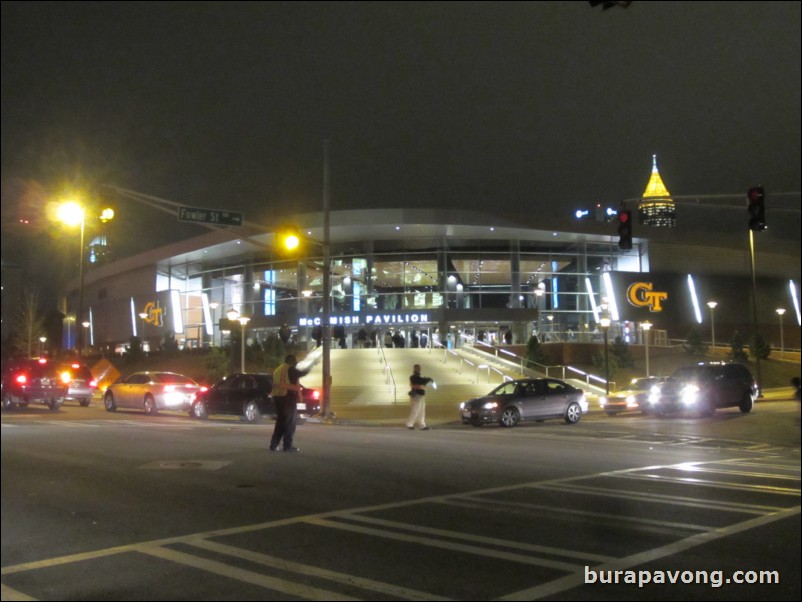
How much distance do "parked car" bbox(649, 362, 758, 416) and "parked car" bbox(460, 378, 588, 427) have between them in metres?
2.76

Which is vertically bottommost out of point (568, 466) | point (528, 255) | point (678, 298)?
point (568, 466)

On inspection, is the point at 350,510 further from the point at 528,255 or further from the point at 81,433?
the point at 528,255

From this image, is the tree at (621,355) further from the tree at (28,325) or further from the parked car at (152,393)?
the tree at (28,325)

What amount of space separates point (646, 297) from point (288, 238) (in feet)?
132

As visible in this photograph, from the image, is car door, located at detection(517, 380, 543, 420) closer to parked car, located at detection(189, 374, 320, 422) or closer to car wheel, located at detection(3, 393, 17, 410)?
parked car, located at detection(189, 374, 320, 422)

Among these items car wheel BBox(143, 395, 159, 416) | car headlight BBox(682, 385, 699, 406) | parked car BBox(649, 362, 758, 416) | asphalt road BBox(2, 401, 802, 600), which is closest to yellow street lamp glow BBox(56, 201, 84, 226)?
asphalt road BBox(2, 401, 802, 600)

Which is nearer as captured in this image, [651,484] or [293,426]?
[651,484]

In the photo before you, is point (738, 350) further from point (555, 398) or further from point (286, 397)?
point (286, 397)

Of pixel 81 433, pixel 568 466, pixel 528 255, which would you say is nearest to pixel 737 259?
pixel 528 255

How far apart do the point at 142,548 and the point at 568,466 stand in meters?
7.51

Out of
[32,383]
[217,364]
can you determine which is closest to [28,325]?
[32,383]

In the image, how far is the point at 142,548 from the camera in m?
6.94

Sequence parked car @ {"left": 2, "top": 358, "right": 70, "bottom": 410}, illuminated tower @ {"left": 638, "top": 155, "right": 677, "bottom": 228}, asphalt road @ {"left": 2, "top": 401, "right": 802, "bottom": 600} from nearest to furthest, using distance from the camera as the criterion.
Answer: parked car @ {"left": 2, "top": 358, "right": 70, "bottom": 410}, asphalt road @ {"left": 2, "top": 401, "right": 802, "bottom": 600}, illuminated tower @ {"left": 638, "top": 155, "right": 677, "bottom": 228}

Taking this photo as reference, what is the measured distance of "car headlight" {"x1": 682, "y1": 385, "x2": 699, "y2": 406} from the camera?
76.6 ft
